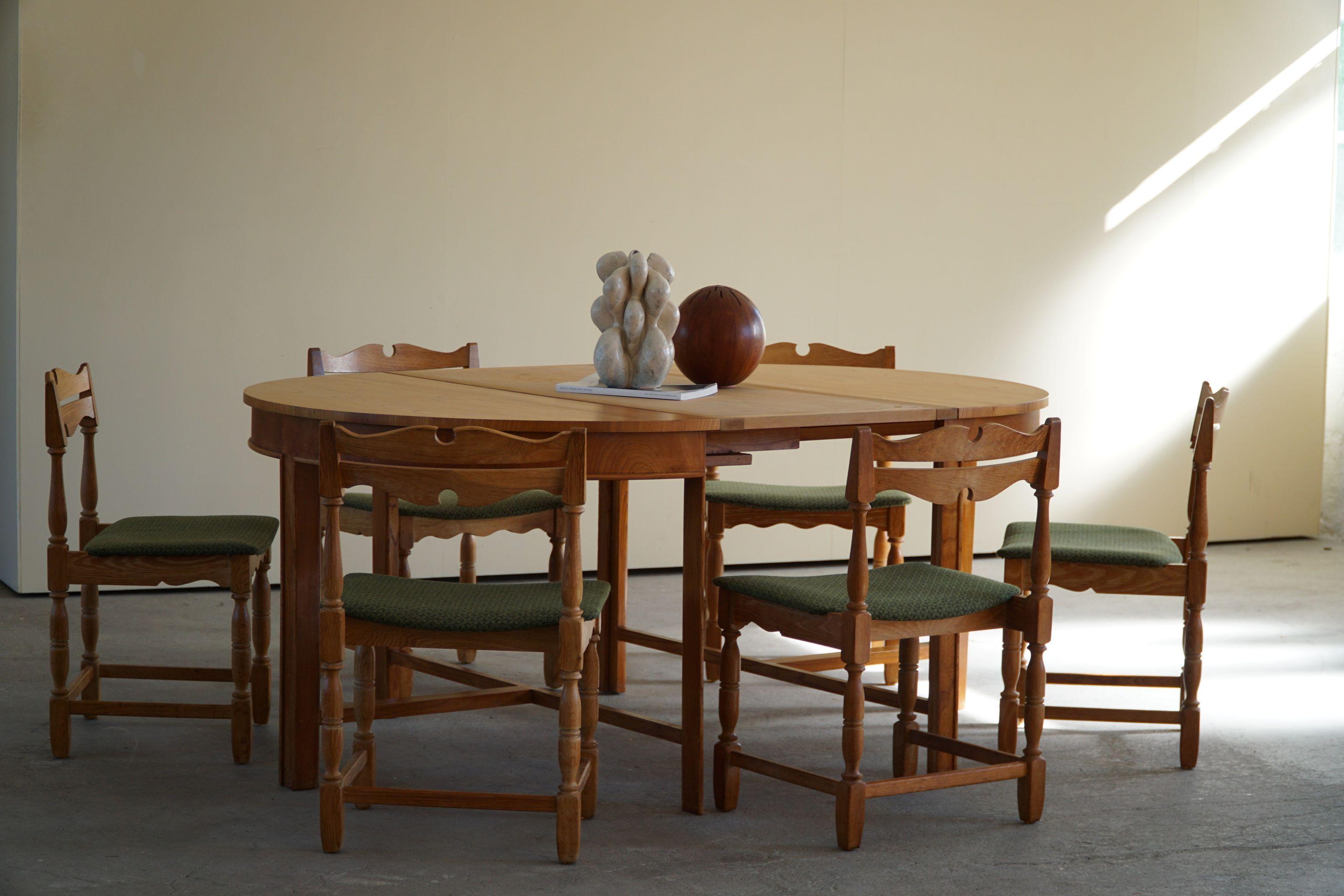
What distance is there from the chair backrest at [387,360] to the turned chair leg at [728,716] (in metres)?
1.36

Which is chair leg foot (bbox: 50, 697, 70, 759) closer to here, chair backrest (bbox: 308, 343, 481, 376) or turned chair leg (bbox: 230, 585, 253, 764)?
turned chair leg (bbox: 230, 585, 253, 764)

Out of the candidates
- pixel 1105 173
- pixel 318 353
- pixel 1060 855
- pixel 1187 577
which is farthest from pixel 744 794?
pixel 1105 173

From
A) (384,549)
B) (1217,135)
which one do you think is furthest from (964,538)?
(1217,135)

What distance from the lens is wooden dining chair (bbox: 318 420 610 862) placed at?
262cm

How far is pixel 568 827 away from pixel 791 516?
1.41 metres

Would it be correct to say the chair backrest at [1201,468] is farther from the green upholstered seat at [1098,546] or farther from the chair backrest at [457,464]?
the chair backrest at [457,464]

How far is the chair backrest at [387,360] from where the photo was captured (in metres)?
3.95

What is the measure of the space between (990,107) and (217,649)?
11.9ft

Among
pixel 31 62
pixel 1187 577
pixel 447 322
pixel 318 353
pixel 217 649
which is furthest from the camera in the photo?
pixel 447 322

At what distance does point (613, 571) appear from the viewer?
3.88 meters

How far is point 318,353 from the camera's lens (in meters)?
3.91

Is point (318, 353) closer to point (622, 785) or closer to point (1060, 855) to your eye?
point (622, 785)

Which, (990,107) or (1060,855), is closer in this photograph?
(1060,855)

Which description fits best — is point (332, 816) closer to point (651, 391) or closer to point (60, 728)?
point (60, 728)
